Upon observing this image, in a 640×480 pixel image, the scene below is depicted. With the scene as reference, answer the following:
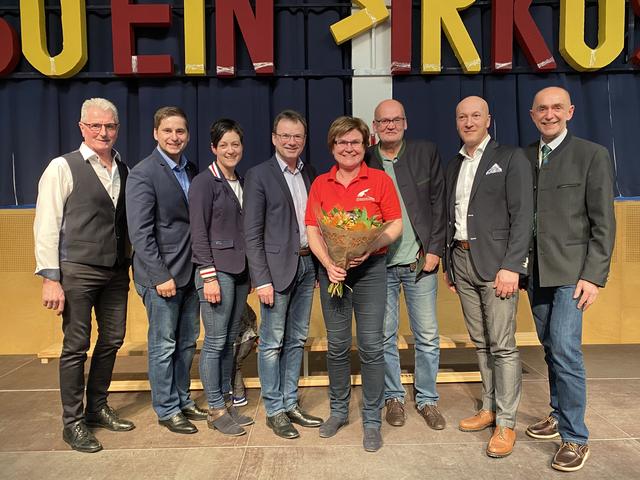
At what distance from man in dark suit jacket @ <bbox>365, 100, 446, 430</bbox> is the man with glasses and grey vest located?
127cm

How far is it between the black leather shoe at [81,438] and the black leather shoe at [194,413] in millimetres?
456

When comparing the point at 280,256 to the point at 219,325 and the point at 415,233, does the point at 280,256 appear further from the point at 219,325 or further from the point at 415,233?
the point at 415,233

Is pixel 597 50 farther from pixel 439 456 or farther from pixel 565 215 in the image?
pixel 439 456

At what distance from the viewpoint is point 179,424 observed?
99.4 inches

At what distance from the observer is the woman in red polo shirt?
2.21 metres

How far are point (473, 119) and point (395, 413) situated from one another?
1.50 m

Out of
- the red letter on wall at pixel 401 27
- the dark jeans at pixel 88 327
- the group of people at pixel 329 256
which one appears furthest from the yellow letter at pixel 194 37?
the dark jeans at pixel 88 327

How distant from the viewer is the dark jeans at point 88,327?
7.56 feet

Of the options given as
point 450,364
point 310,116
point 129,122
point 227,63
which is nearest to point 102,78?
point 129,122

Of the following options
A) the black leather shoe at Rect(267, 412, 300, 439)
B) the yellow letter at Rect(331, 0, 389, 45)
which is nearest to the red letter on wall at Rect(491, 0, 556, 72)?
the yellow letter at Rect(331, 0, 389, 45)

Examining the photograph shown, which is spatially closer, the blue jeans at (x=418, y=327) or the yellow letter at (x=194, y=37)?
the blue jeans at (x=418, y=327)

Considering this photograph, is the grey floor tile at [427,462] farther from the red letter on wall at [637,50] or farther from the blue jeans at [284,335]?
the red letter on wall at [637,50]

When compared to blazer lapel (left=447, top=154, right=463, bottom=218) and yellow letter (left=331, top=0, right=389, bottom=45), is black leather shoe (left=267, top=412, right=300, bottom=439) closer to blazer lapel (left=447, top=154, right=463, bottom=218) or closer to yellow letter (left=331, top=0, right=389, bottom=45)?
blazer lapel (left=447, top=154, right=463, bottom=218)

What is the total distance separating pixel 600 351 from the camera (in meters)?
4.04
